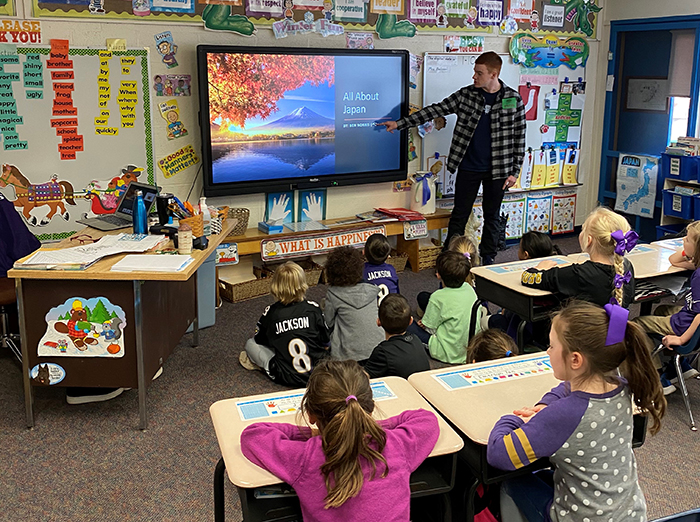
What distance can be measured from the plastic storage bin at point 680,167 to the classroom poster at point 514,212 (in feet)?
3.94

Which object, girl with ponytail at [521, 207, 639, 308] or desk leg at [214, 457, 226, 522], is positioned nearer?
desk leg at [214, 457, 226, 522]

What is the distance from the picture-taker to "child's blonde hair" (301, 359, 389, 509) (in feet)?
5.51

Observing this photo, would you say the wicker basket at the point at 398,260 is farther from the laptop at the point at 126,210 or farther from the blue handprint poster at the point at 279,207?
the laptop at the point at 126,210

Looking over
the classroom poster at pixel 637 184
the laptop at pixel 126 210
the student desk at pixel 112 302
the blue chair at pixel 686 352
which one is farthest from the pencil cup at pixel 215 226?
the classroom poster at pixel 637 184

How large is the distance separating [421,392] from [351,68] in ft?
12.4

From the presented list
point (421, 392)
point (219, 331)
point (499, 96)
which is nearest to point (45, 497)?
point (421, 392)

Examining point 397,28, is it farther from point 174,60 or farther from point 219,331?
point 219,331

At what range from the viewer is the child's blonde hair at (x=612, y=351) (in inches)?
Answer: 71.8

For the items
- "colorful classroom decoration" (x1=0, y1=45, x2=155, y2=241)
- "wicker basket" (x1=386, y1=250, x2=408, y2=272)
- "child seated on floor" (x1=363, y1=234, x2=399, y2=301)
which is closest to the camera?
"child seated on floor" (x1=363, y1=234, x2=399, y2=301)

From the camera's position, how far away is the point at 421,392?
227 centimetres

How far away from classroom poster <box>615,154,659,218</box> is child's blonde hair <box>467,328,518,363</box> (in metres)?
4.34

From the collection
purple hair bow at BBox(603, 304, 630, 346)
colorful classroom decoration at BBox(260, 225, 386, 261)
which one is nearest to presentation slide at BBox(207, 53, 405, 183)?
colorful classroom decoration at BBox(260, 225, 386, 261)

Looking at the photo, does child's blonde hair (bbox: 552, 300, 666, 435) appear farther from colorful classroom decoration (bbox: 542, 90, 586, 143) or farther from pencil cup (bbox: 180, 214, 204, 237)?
colorful classroom decoration (bbox: 542, 90, 586, 143)

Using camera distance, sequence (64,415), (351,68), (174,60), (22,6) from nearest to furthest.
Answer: (64,415) < (22,6) < (174,60) < (351,68)
